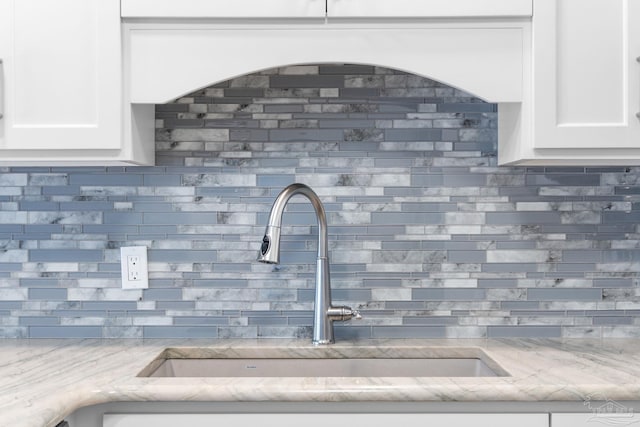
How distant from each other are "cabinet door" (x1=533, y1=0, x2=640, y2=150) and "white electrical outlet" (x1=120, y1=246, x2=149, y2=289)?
1159 mm

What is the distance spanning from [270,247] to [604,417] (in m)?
0.88

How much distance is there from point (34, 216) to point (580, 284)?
1649 mm

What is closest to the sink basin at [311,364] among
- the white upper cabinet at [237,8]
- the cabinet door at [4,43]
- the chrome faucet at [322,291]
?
the chrome faucet at [322,291]

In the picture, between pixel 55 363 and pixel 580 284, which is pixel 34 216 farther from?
pixel 580 284

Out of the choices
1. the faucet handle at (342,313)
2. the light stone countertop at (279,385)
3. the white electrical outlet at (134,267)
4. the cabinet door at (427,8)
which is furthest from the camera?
the white electrical outlet at (134,267)

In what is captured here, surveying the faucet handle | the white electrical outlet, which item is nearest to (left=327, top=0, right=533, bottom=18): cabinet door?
the faucet handle

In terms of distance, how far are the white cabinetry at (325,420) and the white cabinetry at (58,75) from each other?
687mm

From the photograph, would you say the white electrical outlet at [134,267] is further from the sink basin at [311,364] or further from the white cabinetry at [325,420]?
the white cabinetry at [325,420]

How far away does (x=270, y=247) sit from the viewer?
1752 millimetres

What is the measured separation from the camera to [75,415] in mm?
1411

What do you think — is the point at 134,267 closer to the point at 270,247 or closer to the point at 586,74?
A: the point at 270,247

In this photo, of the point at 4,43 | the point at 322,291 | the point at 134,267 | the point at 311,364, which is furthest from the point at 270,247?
the point at 4,43

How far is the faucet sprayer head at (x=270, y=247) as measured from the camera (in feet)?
5.74

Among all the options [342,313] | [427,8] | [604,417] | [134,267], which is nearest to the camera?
[604,417]
